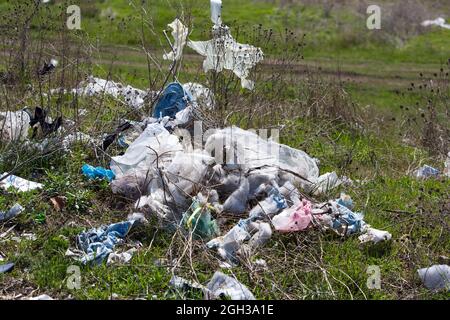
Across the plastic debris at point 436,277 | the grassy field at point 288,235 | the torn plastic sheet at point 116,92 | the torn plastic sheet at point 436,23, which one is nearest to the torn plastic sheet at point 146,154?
the grassy field at point 288,235

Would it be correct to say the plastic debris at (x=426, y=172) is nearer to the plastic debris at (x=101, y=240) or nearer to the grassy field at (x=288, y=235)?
the grassy field at (x=288, y=235)

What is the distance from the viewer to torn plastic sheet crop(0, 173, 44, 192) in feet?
13.3

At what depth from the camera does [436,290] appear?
136 inches

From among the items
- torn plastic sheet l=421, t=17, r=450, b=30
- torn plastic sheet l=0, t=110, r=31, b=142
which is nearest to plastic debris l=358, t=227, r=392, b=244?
torn plastic sheet l=0, t=110, r=31, b=142

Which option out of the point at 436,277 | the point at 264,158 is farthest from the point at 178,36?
the point at 436,277

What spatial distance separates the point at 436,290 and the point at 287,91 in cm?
368

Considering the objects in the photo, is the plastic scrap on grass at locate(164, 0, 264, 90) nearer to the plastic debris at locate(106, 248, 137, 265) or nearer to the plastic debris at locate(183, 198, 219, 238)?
the plastic debris at locate(183, 198, 219, 238)

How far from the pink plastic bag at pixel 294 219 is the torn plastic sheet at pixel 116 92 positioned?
1.82 meters

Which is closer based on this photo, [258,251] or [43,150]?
[258,251]

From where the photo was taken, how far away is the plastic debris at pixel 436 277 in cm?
346

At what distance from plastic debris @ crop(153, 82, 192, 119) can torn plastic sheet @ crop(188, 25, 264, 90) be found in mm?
333

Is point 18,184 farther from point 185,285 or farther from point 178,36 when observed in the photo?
point 178,36

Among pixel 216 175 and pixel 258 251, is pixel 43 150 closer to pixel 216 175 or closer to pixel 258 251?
pixel 216 175
